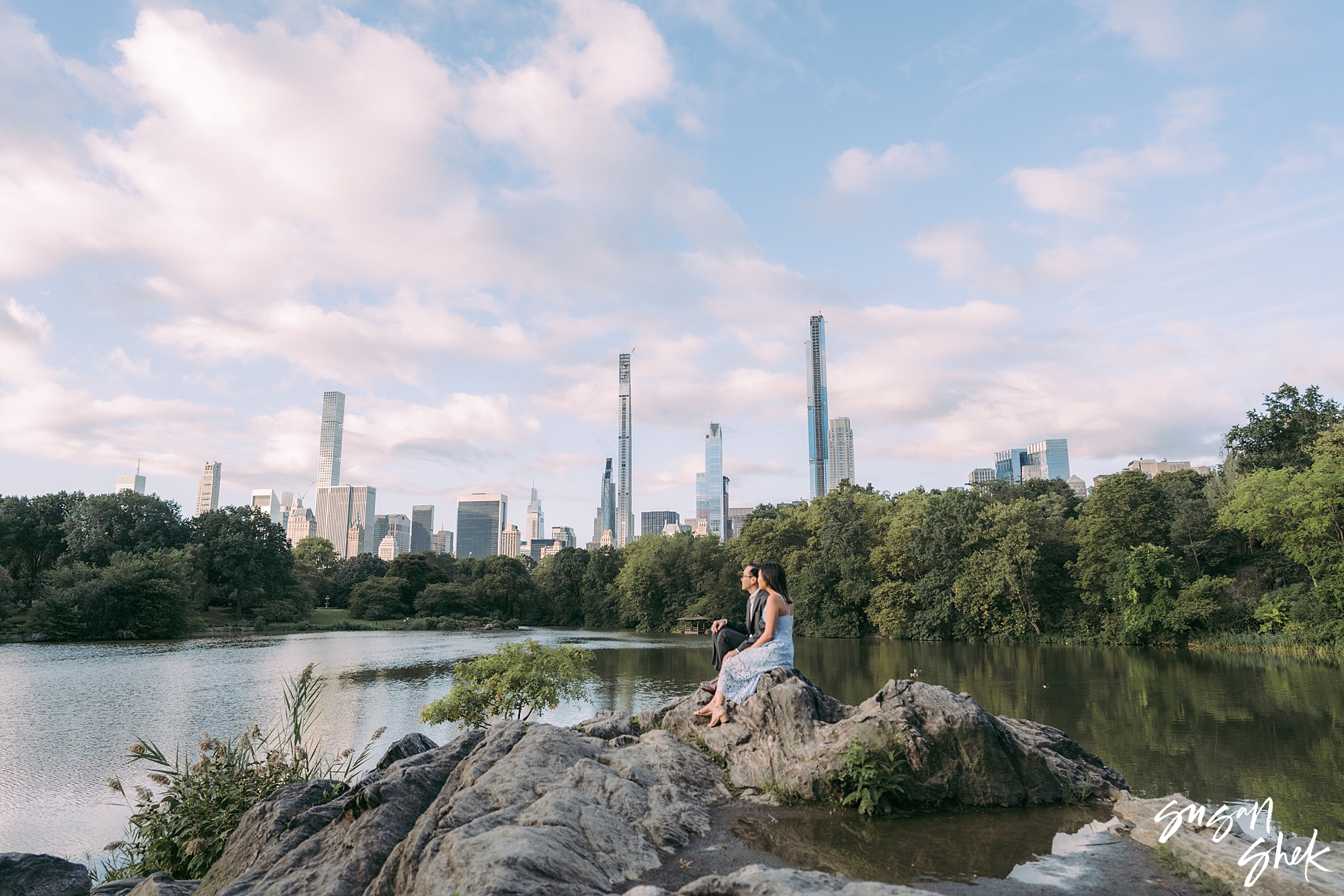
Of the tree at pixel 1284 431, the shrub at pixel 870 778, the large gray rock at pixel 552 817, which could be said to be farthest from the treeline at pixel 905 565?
the large gray rock at pixel 552 817

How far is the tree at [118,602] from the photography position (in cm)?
4809

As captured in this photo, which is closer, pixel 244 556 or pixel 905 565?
pixel 905 565

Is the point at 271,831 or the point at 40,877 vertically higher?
the point at 271,831

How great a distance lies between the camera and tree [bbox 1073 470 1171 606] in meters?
38.5

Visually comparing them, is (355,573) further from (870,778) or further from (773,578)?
(870,778)

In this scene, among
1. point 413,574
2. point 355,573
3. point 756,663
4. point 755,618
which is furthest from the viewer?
point 355,573

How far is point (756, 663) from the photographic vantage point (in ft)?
24.6

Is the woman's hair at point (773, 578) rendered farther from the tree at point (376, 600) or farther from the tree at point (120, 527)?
the tree at point (376, 600)

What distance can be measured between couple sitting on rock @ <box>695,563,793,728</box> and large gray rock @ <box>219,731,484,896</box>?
116 inches

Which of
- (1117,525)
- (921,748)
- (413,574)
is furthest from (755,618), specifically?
(413,574)

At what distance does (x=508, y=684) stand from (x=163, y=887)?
8366mm

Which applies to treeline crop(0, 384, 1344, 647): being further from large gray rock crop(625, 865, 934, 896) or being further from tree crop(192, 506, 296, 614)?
large gray rock crop(625, 865, 934, 896)

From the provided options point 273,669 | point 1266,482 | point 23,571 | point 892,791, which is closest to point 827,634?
point 1266,482

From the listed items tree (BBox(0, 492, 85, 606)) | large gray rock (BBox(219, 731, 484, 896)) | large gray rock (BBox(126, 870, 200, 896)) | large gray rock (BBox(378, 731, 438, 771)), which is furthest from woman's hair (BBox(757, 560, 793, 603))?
tree (BBox(0, 492, 85, 606))
